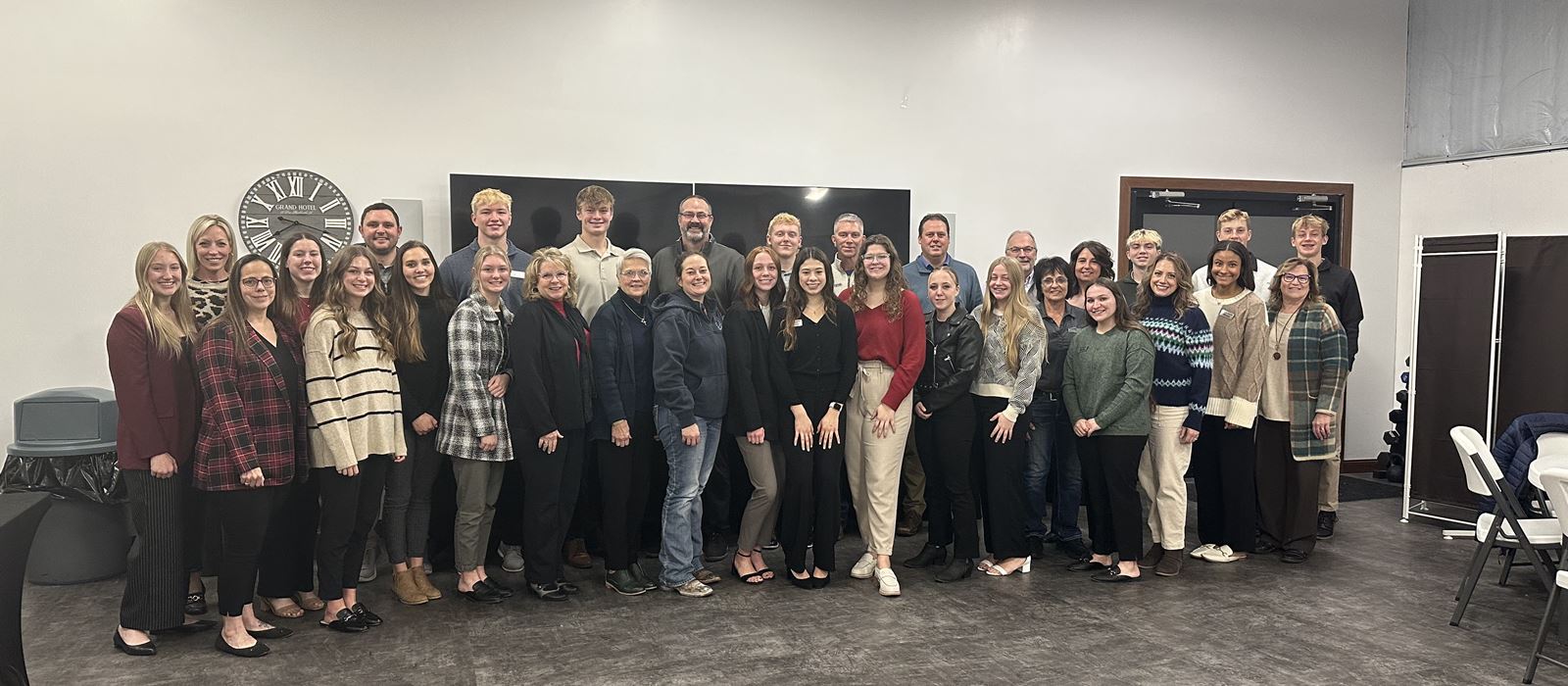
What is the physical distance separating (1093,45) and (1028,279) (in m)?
2.42

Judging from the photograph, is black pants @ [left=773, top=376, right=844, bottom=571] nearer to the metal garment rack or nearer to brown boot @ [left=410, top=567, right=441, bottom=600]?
brown boot @ [left=410, top=567, right=441, bottom=600]

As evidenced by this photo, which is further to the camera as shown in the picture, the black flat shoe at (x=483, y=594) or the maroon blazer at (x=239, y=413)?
the black flat shoe at (x=483, y=594)

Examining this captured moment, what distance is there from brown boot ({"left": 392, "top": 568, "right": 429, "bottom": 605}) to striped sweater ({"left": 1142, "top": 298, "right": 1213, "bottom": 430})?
3.56 meters

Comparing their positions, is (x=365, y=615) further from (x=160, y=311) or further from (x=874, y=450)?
(x=874, y=450)

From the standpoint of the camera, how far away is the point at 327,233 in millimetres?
6137

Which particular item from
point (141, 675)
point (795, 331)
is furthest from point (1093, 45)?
point (141, 675)

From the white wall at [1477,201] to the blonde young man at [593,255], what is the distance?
533 cm

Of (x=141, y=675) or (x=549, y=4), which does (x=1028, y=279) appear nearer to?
(x=549, y=4)

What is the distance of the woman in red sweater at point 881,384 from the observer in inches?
192

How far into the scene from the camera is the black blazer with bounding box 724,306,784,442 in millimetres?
4750

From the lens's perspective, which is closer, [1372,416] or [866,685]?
[866,685]

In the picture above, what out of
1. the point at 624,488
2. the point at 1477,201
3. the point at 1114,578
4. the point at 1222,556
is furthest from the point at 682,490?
the point at 1477,201

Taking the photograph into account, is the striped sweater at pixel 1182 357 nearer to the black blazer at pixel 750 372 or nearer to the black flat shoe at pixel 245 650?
the black blazer at pixel 750 372

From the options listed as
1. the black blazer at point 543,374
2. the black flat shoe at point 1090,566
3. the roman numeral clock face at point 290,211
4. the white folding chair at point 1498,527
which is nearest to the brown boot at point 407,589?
the black blazer at point 543,374
